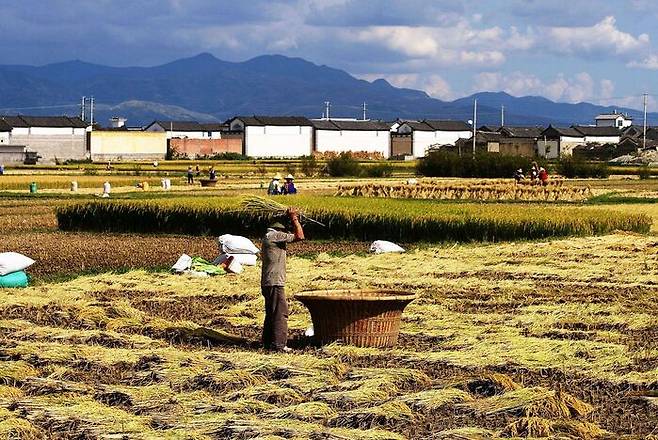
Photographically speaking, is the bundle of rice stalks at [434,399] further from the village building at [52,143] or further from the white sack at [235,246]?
the village building at [52,143]

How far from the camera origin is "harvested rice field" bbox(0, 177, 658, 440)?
870cm

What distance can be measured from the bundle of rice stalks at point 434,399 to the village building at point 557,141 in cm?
10112

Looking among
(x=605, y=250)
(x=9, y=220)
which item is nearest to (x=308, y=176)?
(x=9, y=220)

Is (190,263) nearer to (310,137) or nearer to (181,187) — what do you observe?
(181,187)

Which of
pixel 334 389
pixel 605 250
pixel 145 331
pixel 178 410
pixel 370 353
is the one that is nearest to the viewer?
pixel 178 410

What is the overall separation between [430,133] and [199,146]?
30.5 metres

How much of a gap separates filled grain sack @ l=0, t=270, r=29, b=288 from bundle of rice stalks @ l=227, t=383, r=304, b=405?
7.89m

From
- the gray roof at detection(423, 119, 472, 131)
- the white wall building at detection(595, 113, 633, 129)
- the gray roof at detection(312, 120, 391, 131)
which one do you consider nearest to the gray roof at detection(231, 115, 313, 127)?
the gray roof at detection(312, 120, 391, 131)

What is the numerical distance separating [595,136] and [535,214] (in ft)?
312

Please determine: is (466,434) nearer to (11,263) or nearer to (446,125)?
(11,263)

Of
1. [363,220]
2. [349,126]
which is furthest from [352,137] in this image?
[363,220]

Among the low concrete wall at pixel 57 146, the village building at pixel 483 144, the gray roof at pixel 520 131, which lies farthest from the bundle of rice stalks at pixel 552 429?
the gray roof at pixel 520 131

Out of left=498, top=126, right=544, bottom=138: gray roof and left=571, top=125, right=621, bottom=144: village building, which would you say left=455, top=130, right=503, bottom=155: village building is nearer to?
left=571, top=125, right=621, bottom=144: village building

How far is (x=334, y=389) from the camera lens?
32.2ft
